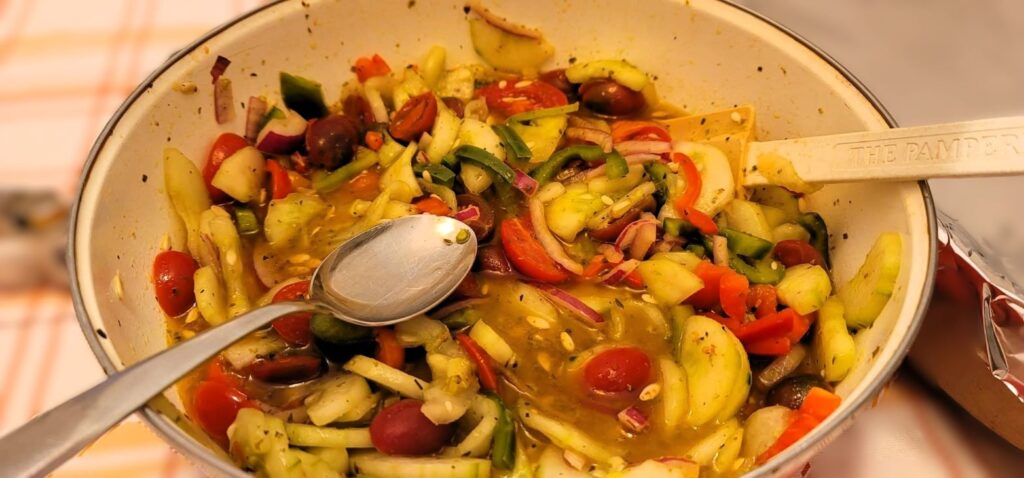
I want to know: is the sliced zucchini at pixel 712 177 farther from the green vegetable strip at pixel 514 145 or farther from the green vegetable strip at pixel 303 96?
the green vegetable strip at pixel 303 96

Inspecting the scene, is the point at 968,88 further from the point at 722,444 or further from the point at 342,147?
the point at 342,147

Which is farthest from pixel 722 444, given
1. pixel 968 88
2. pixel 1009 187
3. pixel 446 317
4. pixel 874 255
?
pixel 968 88

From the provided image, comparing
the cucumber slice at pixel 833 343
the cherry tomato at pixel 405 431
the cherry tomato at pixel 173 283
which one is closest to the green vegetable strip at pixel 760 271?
the cucumber slice at pixel 833 343

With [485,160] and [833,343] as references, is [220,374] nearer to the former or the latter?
[485,160]

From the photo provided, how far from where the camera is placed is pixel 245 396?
4.64ft

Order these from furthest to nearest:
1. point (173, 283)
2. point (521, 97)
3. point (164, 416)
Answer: point (521, 97), point (173, 283), point (164, 416)

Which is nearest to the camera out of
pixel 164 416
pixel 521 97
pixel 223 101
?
pixel 164 416

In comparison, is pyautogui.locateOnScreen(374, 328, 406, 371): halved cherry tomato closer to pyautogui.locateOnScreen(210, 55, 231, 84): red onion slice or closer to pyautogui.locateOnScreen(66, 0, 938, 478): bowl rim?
pyautogui.locateOnScreen(66, 0, 938, 478): bowl rim

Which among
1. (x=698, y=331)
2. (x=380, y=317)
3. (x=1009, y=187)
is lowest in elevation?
(x=1009, y=187)

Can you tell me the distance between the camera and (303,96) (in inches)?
75.0

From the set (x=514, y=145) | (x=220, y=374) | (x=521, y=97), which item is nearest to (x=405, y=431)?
(x=220, y=374)

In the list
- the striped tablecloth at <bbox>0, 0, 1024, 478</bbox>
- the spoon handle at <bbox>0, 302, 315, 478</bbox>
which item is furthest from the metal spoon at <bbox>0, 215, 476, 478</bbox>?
the striped tablecloth at <bbox>0, 0, 1024, 478</bbox>

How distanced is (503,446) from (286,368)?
440mm

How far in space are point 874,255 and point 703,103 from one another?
0.66m
